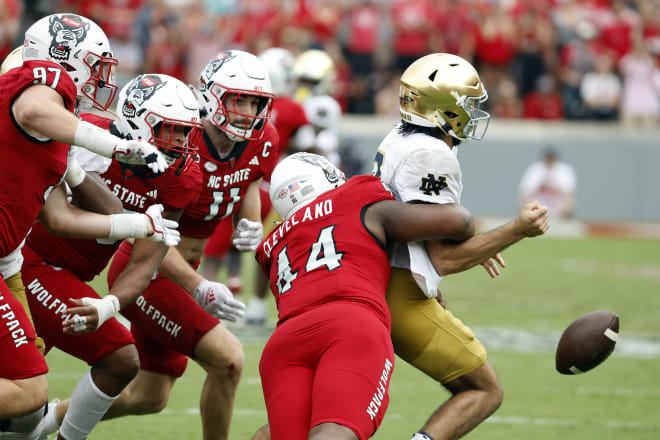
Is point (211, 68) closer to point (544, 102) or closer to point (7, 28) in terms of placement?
point (7, 28)

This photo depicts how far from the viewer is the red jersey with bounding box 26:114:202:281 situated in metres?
4.62

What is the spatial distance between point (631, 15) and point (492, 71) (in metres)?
2.74

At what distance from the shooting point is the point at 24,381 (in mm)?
3869

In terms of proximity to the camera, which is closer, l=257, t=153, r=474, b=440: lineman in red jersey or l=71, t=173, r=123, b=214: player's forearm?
l=257, t=153, r=474, b=440: lineman in red jersey

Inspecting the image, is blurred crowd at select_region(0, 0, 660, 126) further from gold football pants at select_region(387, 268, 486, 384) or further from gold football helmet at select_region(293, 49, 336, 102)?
gold football pants at select_region(387, 268, 486, 384)

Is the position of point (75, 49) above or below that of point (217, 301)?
above

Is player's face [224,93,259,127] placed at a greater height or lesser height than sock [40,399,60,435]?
greater

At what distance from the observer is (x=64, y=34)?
4.35 m

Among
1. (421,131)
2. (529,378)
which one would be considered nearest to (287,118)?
(529,378)

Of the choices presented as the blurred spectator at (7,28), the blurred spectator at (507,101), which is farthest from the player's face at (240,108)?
the blurred spectator at (507,101)

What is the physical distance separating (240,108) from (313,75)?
16.6 ft

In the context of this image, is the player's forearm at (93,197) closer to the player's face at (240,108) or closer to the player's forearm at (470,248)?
the player's face at (240,108)

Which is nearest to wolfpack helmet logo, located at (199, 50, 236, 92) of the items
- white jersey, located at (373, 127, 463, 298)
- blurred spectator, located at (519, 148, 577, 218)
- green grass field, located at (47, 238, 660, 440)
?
white jersey, located at (373, 127, 463, 298)

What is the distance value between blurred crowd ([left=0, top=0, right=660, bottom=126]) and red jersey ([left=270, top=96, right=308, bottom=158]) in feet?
20.9
